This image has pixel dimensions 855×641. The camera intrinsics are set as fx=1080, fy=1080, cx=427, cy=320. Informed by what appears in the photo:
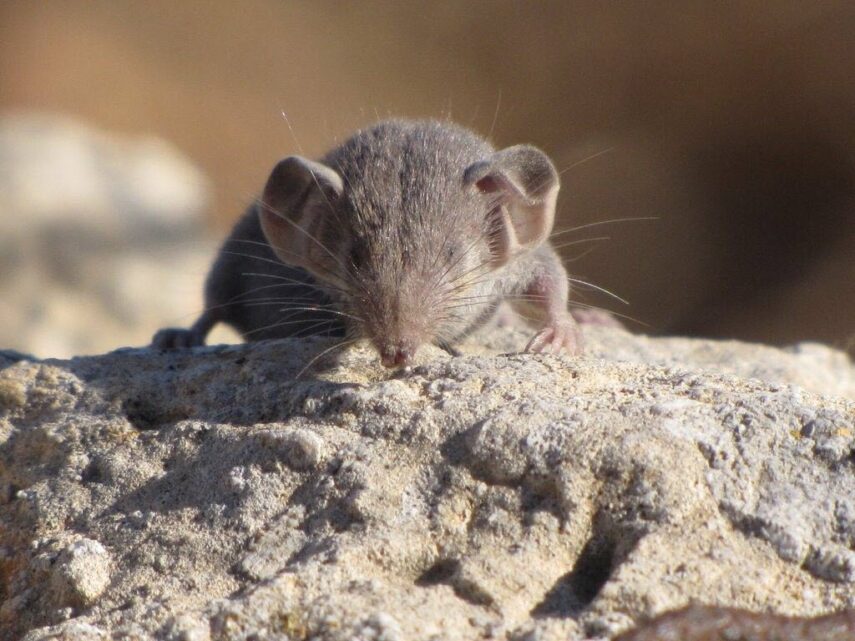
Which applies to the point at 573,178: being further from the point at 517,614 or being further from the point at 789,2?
the point at 517,614

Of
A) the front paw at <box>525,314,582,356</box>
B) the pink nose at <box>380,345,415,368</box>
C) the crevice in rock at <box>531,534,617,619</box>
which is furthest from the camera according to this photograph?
the front paw at <box>525,314,582,356</box>

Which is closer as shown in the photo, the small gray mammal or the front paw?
the small gray mammal

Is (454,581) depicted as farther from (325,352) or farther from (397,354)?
(325,352)

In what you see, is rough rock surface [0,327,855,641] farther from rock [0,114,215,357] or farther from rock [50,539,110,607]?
rock [0,114,215,357]

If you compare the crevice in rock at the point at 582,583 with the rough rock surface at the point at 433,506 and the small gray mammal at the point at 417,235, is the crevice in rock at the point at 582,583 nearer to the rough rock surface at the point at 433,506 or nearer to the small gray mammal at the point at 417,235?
the rough rock surface at the point at 433,506

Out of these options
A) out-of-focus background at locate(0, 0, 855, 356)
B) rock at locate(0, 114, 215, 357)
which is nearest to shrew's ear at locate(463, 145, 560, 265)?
rock at locate(0, 114, 215, 357)

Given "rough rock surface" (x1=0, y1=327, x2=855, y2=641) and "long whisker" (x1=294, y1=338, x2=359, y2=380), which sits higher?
"long whisker" (x1=294, y1=338, x2=359, y2=380)
